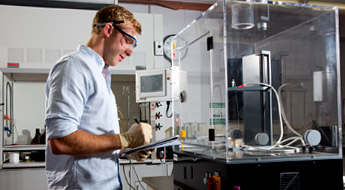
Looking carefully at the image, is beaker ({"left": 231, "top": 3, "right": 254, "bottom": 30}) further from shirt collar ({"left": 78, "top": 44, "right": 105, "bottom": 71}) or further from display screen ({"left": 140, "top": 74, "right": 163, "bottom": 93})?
display screen ({"left": 140, "top": 74, "right": 163, "bottom": 93})

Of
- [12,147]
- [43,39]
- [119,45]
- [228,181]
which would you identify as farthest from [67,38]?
[228,181]

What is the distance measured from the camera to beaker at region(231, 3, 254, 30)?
162 cm

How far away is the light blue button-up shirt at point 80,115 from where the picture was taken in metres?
1.12

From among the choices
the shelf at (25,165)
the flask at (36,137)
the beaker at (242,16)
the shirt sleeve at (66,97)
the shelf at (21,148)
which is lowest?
the shelf at (25,165)

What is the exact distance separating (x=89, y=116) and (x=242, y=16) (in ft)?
3.09

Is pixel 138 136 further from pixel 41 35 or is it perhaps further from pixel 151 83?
pixel 41 35

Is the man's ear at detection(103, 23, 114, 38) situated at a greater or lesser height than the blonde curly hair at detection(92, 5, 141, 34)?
lesser

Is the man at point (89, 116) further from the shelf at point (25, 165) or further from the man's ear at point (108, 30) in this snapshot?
the shelf at point (25, 165)

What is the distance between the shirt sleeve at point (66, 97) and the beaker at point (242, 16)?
2.60 feet

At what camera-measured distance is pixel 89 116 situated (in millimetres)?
1243

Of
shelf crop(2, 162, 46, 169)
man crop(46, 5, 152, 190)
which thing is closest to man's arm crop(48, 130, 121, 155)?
man crop(46, 5, 152, 190)

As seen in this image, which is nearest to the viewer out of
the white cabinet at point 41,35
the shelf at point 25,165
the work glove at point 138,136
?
the work glove at point 138,136

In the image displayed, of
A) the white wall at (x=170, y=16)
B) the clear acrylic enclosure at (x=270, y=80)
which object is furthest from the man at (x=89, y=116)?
the white wall at (x=170, y=16)

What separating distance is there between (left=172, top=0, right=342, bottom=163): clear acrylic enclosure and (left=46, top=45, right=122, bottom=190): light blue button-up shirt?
50cm
